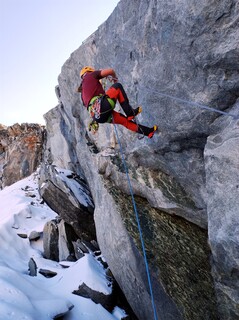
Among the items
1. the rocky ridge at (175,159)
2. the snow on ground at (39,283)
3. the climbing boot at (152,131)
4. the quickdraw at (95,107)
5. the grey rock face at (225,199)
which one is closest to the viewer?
the grey rock face at (225,199)

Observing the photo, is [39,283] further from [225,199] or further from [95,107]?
[225,199]

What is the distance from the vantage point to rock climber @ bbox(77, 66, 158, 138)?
607 centimetres

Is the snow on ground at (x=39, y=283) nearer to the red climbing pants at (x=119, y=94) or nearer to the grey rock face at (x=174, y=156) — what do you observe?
the grey rock face at (x=174, y=156)

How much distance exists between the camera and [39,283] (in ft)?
30.8

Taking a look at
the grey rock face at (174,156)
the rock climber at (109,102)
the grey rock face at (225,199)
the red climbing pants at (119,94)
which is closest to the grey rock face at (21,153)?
the grey rock face at (174,156)

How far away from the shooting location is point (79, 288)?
8.97 metres

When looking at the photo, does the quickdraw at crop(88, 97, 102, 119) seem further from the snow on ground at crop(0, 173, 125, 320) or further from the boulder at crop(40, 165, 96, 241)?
the boulder at crop(40, 165, 96, 241)

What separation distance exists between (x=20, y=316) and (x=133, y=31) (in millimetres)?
6687

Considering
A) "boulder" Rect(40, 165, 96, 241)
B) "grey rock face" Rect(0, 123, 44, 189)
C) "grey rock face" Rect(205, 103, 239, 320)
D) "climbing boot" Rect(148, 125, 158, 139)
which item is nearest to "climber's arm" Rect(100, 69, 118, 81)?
"climbing boot" Rect(148, 125, 158, 139)

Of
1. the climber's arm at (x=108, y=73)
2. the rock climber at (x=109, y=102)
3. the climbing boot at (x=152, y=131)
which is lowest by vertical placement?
the climbing boot at (x=152, y=131)

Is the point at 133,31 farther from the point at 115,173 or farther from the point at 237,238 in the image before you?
the point at 237,238

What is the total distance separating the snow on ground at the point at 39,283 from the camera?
6766 mm

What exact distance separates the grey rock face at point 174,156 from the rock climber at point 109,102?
356 millimetres

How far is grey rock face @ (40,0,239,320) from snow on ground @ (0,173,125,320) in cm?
104
